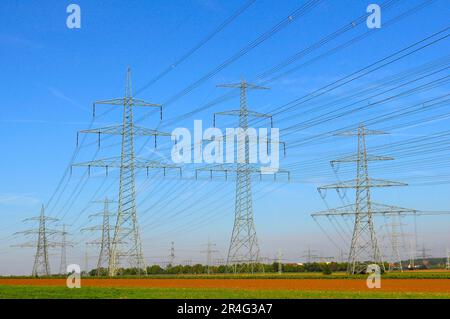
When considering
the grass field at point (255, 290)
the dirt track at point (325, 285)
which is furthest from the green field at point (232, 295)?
the dirt track at point (325, 285)

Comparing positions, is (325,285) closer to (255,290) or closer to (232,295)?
(255,290)

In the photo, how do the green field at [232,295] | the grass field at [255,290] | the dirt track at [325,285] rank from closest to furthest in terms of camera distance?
the green field at [232,295]
the grass field at [255,290]
the dirt track at [325,285]

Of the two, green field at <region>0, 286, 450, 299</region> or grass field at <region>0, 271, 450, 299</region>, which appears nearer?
green field at <region>0, 286, 450, 299</region>

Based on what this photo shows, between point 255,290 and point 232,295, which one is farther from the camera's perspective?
point 255,290

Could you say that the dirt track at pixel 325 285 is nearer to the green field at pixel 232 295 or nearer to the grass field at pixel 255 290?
the grass field at pixel 255 290

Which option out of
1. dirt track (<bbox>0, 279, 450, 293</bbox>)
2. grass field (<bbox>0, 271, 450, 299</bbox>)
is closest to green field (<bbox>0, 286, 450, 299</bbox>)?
grass field (<bbox>0, 271, 450, 299</bbox>)

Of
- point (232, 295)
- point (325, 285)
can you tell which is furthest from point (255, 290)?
point (325, 285)

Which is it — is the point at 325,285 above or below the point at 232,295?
below

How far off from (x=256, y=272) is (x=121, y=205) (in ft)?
59.9

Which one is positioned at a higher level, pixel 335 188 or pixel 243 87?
pixel 243 87

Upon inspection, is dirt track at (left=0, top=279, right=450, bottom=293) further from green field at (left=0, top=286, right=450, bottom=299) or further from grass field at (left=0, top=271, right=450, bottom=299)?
green field at (left=0, top=286, right=450, bottom=299)
